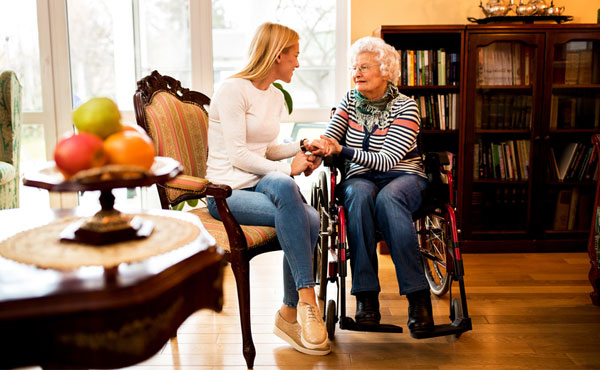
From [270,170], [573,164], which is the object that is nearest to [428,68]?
[573,164]

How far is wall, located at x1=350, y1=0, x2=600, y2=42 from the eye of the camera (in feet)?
11.5

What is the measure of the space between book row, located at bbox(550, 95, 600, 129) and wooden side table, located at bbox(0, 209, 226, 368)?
9.76 feet

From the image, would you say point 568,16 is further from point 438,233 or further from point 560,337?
point 560,337

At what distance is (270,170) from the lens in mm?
2158

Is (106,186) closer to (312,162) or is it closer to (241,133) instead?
(241,133)

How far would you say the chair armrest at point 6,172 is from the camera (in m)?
2.80

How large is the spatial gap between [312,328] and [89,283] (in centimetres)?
124

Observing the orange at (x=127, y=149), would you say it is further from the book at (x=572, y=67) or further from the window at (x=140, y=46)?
the book at (x=572, y=67)

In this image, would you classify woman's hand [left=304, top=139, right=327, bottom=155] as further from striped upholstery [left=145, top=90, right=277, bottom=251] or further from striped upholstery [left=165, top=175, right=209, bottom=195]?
striped upholstery [left=165, top=175, right=209, bottom=195]

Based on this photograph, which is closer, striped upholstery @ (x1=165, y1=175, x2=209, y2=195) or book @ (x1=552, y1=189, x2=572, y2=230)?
striped upholstery @ (x1=165, y1=175, x2=209, y2=195)

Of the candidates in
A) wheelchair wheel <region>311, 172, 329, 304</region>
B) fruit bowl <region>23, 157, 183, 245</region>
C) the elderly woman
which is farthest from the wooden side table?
wheelchair wheel <region>311, 172, 329, 304</region>

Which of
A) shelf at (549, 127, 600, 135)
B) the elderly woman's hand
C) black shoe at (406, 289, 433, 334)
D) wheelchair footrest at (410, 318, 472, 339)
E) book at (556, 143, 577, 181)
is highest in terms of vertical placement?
the elderly woman's hand

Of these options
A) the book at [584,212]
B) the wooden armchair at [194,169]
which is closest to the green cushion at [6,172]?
the wooden armchair at [194,169]

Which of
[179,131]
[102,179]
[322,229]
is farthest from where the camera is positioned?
[322,229]
